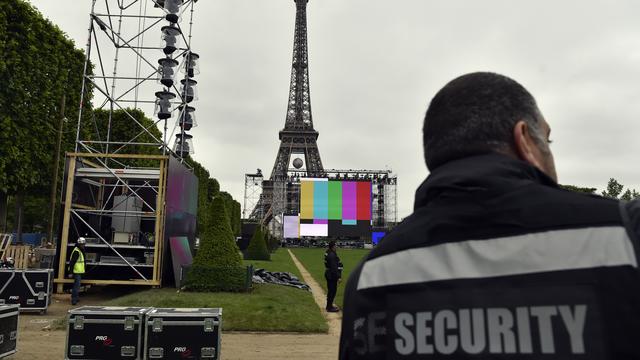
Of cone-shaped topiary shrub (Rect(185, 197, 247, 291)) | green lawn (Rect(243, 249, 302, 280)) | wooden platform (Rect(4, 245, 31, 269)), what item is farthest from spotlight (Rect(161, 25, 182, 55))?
green lawn (Rect(243, 249, 302, 280))

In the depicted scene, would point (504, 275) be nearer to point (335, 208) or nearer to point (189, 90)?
point (189, 90)

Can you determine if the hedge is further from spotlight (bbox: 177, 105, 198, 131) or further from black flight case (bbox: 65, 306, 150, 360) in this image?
black flight case (bbox: 65, 306, 150, 360)

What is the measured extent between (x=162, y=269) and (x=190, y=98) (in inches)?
304

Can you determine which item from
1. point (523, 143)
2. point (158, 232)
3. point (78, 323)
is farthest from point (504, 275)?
point (158, 232)

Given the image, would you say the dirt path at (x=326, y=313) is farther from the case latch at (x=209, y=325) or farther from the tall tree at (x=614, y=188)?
the tall tree at (x=614, y=188)

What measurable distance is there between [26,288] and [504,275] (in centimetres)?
1374

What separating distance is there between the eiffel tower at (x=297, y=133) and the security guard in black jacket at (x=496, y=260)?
74314 millimetres

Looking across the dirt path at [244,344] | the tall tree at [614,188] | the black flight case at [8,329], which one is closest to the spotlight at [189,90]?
the dirt path at [244,344]

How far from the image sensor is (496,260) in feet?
4.27

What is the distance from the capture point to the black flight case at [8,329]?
7.31 meters

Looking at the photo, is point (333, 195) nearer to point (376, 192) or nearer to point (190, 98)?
point (376, 192)

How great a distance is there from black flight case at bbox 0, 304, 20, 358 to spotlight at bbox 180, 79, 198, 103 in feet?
44.4

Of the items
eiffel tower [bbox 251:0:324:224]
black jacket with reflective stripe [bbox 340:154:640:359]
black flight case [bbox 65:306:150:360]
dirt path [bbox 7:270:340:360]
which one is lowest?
dirt path [bbox 7:270:340:360]

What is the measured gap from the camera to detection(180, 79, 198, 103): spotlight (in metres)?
20.2
